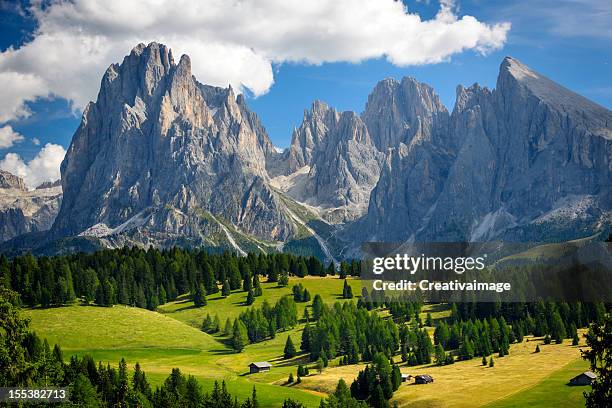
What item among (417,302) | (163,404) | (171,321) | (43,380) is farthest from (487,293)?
(43,380)

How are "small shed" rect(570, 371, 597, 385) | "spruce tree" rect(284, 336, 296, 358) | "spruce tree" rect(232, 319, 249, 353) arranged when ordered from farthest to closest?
"spruce tree" rect(232, 319, 249, 353) → "spruce tree" rect(284, 336, 296, 358) → "small shed" rect(570, 371, 597, 385)

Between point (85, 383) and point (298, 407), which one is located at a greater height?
point (85, 383)

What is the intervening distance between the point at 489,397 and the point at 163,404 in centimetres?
5233

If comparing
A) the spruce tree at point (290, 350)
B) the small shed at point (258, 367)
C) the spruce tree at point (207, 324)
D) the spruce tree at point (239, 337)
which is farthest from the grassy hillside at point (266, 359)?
the spruce tree at point (207, 324)

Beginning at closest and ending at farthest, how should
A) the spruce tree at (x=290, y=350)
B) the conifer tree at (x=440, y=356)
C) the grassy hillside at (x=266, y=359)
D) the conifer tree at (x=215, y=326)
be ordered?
1. the grassy hillside at (x=266, y=359)
2. the conifer tree at (x=440, y=356)
3. the spruce tree at (x=290, y=350)
4. the conifer tree at (x=215, y=326)

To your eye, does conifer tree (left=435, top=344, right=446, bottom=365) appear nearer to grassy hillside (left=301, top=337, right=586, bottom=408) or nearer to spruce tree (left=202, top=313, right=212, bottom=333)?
grassy hillside (left=301, top=337, right=586, bottom=408)

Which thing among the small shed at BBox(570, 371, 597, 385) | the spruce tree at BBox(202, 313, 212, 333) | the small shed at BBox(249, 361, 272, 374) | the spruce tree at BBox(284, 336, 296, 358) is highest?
the spruce tree at BBox(202, 313, 212, 333)

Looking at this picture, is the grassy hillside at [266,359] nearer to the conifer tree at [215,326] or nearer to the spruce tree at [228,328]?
the spruce tree at [228,328]

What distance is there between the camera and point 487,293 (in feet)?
576

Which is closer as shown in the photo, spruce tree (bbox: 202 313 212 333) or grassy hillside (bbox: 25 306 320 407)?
grassy hillside (bbox: 25 306 320 407)

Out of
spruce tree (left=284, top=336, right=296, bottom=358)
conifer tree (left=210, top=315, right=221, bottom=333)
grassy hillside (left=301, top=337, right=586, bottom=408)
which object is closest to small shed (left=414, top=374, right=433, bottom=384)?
grassy hillside (left=301, top=337, right=586, bottom=408)

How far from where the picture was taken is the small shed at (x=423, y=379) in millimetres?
122312

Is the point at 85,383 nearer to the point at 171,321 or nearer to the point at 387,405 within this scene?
the point at 387,405

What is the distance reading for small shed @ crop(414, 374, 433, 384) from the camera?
12231 cm
